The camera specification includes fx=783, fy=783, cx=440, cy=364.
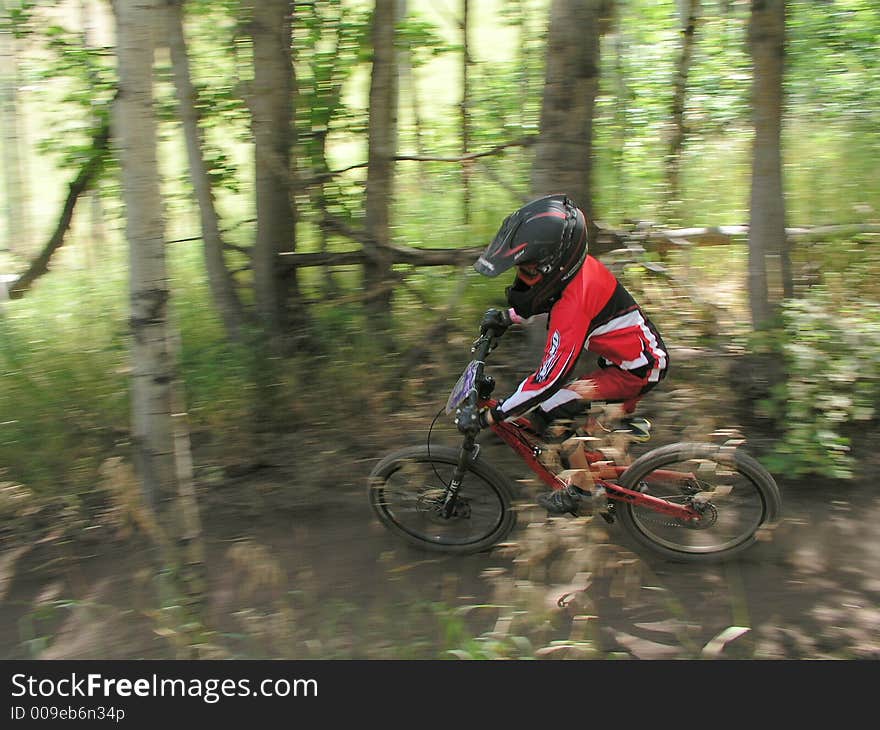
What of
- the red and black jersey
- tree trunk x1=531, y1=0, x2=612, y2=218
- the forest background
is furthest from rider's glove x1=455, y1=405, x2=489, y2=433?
tree trunk x1=531, y1=0, x2=612, y2=218

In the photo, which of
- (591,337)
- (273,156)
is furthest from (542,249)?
(273,156)

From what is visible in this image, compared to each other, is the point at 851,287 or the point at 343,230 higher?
the point at 343,230

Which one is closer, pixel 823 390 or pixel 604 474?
pixel 604 474

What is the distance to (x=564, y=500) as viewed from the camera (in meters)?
4.18

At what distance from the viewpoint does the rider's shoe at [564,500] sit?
13.7ft

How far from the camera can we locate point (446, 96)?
7852 mm

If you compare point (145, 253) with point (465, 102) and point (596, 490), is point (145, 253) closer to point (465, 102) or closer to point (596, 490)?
point (596, 490)

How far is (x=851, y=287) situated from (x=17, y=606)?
6081 millimetres

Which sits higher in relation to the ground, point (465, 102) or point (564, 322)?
point (465, 102)

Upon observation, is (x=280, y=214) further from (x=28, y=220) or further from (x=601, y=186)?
(x=28, y=220)

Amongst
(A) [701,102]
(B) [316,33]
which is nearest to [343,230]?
(B) [316,33]

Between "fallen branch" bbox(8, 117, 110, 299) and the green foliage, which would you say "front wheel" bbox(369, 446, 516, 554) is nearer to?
the green foliage

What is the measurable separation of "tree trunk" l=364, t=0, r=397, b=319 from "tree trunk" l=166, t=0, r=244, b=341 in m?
1.06

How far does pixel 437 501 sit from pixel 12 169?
6650 mm
